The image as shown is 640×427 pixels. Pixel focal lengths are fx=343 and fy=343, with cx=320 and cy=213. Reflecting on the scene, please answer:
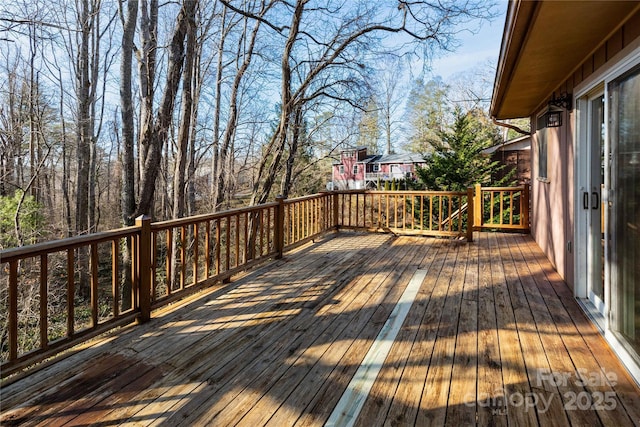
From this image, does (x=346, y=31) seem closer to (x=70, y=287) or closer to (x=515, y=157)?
(x=515, y=157)

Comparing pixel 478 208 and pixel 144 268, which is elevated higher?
pixel 478 208

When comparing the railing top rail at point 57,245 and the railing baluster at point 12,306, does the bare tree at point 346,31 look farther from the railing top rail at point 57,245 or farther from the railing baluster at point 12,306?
the railing baluster at point 12,306

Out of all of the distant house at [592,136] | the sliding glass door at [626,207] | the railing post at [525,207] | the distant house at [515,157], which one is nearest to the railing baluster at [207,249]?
the distant house at [592,136]

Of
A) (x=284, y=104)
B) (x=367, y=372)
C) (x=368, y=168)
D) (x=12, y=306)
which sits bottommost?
(x=367, y=372)

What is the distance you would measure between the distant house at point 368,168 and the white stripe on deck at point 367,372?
21.2 m

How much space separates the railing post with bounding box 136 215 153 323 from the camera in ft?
8.98

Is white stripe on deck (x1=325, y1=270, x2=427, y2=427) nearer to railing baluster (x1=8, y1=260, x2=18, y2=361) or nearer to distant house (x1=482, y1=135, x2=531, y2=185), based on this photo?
railing baluster (x1=8, y1=260, x2=18, y2=361)

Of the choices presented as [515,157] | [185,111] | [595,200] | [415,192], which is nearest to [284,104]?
[185,111]

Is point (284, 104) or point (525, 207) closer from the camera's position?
point (525, 207)

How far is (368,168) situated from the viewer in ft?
86.9

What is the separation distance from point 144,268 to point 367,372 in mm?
1905

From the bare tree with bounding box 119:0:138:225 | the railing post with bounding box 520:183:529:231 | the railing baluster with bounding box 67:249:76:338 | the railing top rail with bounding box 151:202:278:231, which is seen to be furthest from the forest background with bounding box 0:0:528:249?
the railing post with bounding box 520:183:529:231

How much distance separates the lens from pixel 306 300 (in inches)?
130

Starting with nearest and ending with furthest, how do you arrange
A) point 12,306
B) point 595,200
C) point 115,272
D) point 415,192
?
point 12,306 → point 115,272 → point 595,200 → point 415,192
